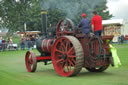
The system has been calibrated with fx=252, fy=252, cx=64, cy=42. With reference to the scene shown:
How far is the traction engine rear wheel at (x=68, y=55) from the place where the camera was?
6723 millimetres

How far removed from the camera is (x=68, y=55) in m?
7.12

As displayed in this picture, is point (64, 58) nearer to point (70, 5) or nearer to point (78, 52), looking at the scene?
point (78, 52)

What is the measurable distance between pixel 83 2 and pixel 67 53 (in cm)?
527

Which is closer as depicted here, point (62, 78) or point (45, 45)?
point (62, 78)

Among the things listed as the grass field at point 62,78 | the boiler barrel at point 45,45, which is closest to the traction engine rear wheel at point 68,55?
the grass field at point 62,78

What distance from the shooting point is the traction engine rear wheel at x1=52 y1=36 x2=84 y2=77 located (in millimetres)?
6723

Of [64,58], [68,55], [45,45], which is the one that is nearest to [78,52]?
[68,55]

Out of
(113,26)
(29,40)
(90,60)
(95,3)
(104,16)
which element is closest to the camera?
(90,60)

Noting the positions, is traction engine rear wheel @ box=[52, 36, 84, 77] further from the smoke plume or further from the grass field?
the smoke plume

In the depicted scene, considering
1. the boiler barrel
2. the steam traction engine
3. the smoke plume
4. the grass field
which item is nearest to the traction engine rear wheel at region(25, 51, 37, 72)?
the grass field

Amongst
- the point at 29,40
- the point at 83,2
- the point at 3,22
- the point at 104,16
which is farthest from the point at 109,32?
the point at 3,22

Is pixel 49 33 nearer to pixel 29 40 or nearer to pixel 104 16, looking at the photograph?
pixel 29 40

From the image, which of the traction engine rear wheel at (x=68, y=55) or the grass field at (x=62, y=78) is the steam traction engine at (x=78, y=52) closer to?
the traction engine rear wheel at (x=68, y=55)

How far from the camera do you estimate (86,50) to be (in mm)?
7086
